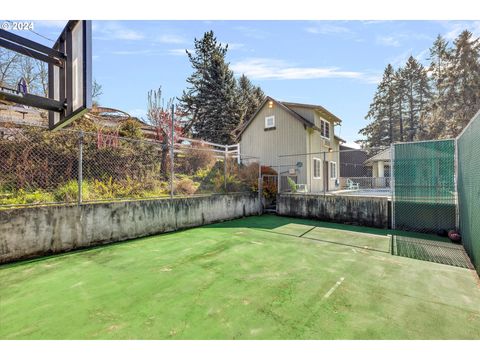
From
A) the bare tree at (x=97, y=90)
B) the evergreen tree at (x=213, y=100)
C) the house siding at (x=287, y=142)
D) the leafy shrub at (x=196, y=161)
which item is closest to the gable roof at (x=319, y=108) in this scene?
the house siding at (x=287, y=142)

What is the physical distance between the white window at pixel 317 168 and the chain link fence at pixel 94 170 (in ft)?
16.6

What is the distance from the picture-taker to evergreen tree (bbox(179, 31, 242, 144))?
23.3m

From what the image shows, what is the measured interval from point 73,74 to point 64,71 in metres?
0.35

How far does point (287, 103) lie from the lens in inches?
577

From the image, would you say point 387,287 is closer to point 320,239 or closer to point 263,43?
point 320,239

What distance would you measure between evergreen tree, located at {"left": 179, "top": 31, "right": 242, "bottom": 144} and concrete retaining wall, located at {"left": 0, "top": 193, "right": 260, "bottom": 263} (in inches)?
629

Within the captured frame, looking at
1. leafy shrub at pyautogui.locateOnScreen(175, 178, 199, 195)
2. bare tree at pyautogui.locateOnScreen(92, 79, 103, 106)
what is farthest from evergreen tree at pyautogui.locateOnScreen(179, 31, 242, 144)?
leafy shrub at pyautogui.locateOnScreen(175, 178, 199, 195)

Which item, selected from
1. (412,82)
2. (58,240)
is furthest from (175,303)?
(412,82)

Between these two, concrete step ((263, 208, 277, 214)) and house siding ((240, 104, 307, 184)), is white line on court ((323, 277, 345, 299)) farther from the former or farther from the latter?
house siding ((240, 104, 307, 184))

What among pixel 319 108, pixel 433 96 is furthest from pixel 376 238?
pixel 433 96

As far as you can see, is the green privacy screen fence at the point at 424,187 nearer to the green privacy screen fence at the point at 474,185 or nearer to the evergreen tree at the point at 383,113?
the green privacy screen fence at the point at 474,185

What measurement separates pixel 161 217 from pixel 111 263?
2.59 metres

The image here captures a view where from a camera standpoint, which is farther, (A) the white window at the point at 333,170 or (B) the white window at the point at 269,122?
(A) the white window at the point at 333,170

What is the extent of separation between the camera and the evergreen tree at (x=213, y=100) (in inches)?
918
